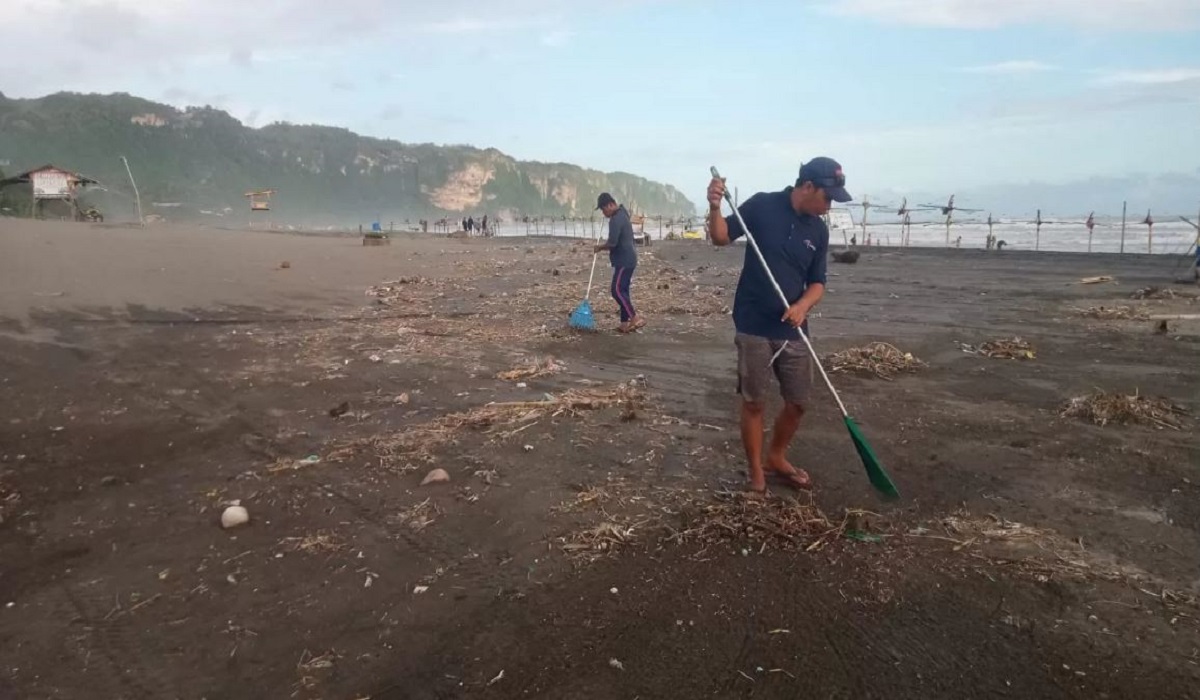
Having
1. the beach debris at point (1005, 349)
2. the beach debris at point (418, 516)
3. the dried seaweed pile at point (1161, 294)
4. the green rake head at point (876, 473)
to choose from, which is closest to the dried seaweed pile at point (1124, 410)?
the beach debris at point (1005, 349)

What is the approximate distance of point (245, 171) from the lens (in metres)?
120

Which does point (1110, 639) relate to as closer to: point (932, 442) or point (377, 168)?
point (932, 442)

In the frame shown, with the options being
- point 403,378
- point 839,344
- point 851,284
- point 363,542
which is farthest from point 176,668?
point 851,284

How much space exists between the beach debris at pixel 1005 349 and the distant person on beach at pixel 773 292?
529cm

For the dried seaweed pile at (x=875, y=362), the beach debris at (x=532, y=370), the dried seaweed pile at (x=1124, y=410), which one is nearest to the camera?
the dried seaweed pile at (x=1124, y=410)

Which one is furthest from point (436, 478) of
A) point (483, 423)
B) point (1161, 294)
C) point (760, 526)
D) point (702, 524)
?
point (1161, 294)

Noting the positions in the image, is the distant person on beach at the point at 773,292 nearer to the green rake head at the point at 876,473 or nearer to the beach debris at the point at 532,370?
the green rake head at the point at 876,473

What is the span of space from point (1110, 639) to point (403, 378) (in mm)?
6059

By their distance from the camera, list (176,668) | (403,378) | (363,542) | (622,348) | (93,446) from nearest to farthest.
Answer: (176,668) < (363,542) < (93,446) < (403,378) < (622,348)

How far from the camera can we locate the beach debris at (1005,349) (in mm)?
8367

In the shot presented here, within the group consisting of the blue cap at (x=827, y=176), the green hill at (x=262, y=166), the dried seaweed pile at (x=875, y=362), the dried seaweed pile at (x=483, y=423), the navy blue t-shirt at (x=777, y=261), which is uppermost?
the green hill at (x=262, y=166)

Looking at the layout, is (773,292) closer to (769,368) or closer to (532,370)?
(769,368)

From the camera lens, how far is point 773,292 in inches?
168

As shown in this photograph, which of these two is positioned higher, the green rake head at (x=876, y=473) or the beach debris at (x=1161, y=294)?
the beach debris at (x=1161, y=294)
